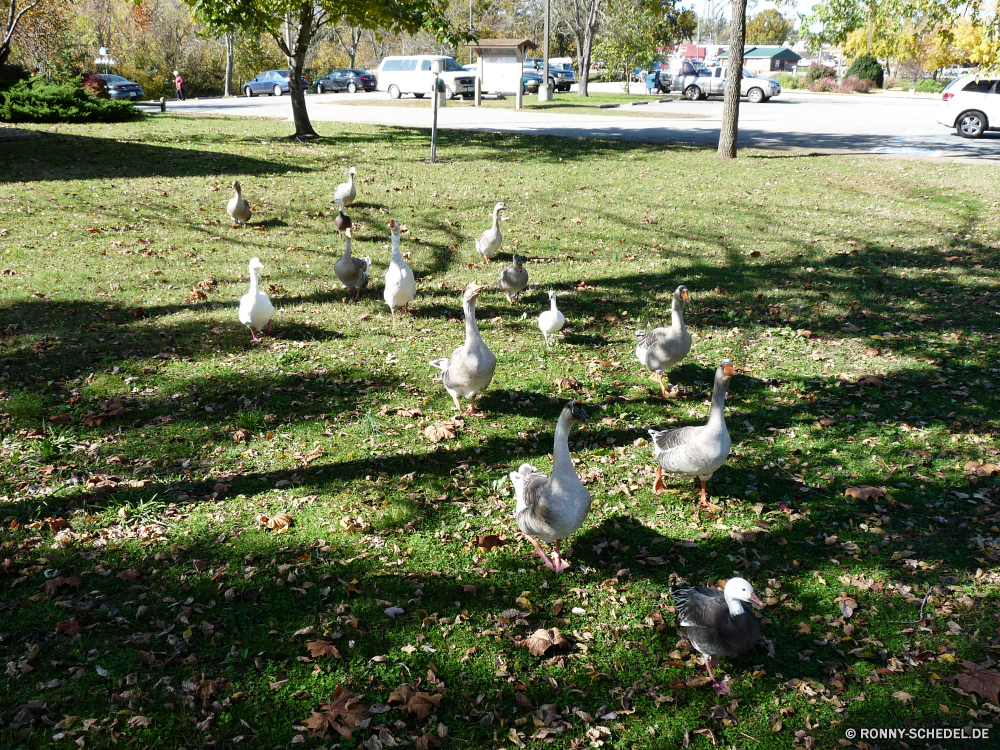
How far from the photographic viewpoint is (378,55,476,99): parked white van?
149 feet

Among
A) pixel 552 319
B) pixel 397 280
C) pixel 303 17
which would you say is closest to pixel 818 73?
pixel 303 17

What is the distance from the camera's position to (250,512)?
5902 millimetres

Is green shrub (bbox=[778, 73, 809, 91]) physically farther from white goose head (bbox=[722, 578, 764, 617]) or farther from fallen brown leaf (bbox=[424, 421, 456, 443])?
white goose head (bbox=[722, 578, 764, 617])

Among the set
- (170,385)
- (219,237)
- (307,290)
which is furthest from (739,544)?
(219,237)

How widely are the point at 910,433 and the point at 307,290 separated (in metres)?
9.10

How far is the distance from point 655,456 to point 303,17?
2093 cm

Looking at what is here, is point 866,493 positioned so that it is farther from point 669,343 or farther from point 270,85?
point 270,85

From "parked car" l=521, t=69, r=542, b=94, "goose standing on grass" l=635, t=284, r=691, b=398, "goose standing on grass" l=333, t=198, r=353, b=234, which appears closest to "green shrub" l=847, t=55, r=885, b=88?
"parked car" l=521, t=69, r=542, b=94

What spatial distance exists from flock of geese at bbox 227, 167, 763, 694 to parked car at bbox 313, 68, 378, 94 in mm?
50780

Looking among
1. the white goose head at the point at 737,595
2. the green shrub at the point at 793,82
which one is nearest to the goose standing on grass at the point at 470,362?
the white goose head at the point at 737,595

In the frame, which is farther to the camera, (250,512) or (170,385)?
(170,385)

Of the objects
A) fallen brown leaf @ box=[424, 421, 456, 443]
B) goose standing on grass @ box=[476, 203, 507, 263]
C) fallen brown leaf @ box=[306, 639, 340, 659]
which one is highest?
goose standing on grass @ box=[476, 203, 507, 263]

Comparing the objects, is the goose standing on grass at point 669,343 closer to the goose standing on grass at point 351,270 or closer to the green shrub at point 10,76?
the goose standing on grass at point 351,270

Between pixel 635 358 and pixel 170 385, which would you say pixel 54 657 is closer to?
pixel 170 385
